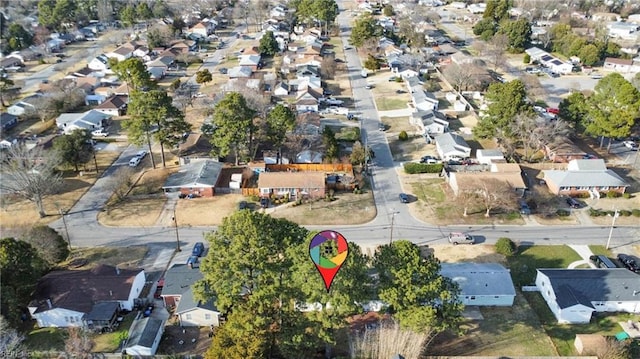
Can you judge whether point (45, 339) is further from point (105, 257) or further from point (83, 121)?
point (83, 121)

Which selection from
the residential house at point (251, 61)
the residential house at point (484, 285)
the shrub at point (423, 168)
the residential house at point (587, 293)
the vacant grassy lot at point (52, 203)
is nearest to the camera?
the residential house at point (587, 293)

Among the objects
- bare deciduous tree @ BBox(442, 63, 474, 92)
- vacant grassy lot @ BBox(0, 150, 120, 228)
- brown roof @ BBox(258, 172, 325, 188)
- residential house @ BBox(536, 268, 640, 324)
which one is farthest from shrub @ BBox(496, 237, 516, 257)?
bare deciduous tree @ BBox(442, 63, 474, 92)

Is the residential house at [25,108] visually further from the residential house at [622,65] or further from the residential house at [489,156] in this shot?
the residential house at [622,65]

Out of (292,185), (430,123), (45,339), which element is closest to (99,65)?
(292,185)

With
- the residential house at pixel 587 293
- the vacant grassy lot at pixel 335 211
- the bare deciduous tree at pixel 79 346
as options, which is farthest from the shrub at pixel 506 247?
the bare deciduous tree at pixel 79 346

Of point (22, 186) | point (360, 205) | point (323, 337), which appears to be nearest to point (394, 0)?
point (360, 205)

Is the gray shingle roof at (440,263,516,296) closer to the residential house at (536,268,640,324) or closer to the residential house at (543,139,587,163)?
the residential house at (536,268,640,324)

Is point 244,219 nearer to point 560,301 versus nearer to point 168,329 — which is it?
point 168,329
